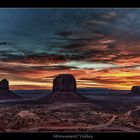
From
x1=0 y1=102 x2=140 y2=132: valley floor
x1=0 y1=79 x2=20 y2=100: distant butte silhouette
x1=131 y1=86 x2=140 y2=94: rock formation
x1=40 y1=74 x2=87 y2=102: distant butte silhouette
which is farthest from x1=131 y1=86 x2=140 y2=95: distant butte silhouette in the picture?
x1=0 y1=79 x2=20 y2=100: distant butte silhouette

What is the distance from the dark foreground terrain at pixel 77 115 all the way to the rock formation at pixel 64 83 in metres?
0.11

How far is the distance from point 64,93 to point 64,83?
8 centimetres

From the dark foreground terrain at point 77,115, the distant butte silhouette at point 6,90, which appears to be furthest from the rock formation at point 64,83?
the distant butte silhouette at point 6,90

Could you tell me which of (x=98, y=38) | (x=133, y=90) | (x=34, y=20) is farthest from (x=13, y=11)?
(x=133, y=90)

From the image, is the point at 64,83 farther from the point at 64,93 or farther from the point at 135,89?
the point at 135,89

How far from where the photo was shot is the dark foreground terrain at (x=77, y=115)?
12.6 feet

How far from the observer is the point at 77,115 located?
3879 mm

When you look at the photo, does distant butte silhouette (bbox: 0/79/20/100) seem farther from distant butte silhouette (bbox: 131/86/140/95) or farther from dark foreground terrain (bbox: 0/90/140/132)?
distant butte silhouette (bbox: 131/86/140/95)

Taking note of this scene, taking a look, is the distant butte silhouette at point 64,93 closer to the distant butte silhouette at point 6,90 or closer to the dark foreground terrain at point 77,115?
the dark foreground terrain at point 77,115

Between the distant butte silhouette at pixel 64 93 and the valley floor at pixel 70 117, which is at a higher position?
the distant butte silhouette at pixel 64 93

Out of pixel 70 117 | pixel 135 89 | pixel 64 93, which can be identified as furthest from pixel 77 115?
pixel 135 89

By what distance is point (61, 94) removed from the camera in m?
3.91
